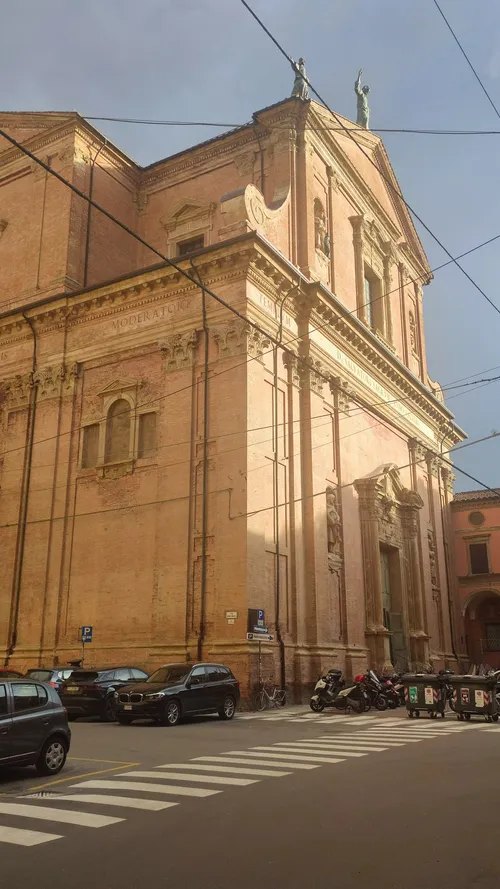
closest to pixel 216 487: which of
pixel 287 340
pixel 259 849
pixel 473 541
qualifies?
pixel 287 340

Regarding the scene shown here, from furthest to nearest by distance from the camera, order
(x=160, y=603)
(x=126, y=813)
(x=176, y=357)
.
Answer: (x=176, y=357) < (x=160, y=603) < (x=126, y=813)

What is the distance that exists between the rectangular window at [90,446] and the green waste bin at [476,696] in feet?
41.6

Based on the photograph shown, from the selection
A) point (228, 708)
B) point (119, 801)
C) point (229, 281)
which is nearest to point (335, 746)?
point (119, 801)

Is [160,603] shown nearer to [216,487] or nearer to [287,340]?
[216,487]

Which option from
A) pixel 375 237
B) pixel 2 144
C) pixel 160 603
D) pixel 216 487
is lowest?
pixel 160 603

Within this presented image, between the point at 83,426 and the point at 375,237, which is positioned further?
the point at 375,237

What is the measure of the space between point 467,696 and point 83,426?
1409cm

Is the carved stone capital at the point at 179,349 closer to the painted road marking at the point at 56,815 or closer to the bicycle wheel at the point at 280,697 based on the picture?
the bicycle wheel at the point at 280,697

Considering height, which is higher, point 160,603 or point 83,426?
point 83,426

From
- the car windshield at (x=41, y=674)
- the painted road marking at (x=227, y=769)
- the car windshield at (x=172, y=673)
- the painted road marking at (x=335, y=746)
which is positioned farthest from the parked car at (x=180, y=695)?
the painted road marking at (x=227, y=769)

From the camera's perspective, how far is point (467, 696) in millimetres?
17203

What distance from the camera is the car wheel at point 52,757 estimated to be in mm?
9625

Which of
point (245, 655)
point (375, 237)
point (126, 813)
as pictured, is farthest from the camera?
point (375, 237)

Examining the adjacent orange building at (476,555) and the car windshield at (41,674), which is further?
the adjacent orange building at (476,555)
